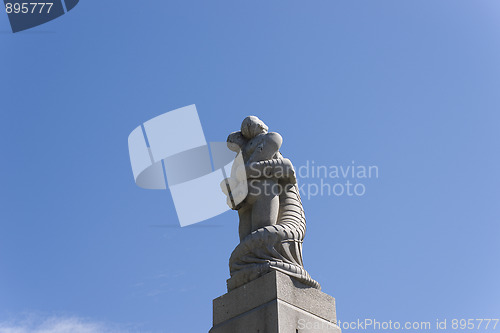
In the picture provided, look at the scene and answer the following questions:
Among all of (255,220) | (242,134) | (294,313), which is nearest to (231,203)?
(255,220)

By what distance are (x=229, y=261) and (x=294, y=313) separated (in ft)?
4.58

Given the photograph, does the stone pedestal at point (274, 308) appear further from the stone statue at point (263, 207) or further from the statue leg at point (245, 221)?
the statue leg at point (245, 221)

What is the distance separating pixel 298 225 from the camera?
31.2ft

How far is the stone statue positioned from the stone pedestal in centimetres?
19

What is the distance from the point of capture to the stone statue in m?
8.94

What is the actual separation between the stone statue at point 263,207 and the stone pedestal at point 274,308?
7.4 inches

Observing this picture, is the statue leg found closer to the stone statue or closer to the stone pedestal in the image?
the stone statue

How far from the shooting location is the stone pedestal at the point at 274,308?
8258mm

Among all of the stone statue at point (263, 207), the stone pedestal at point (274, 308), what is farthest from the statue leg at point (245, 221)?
the stone pedestal at point (274, 308)

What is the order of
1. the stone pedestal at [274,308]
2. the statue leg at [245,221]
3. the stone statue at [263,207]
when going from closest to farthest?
the stone pedestal at [274,308] < the stone statue at [263,207] < the statue leg at [245,221]

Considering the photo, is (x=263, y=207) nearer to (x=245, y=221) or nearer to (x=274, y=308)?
(x=245, y=221)

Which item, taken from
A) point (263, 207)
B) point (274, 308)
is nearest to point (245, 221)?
point (263, 207)

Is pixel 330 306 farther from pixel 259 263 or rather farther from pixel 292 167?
pixel 292 167

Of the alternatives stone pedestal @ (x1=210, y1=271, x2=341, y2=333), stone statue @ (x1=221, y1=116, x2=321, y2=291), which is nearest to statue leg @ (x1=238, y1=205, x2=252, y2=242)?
stone statue @ (x1=221, y1=116, x2=321, y2=291)
